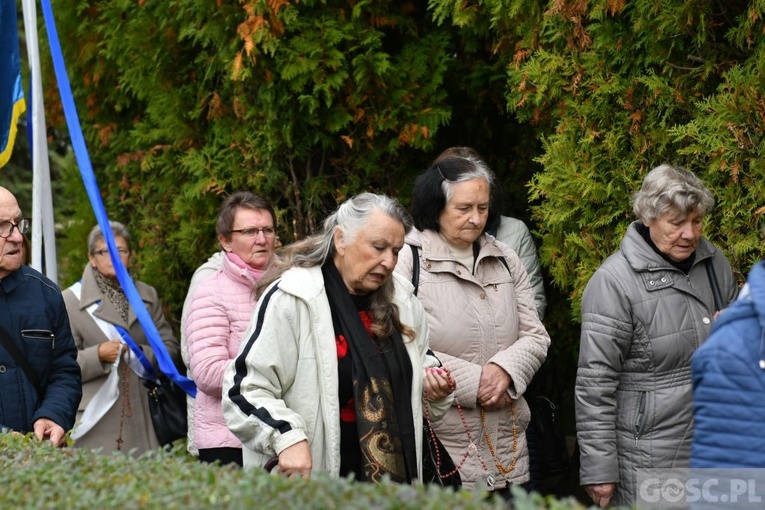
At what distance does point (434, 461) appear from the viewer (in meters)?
4.57

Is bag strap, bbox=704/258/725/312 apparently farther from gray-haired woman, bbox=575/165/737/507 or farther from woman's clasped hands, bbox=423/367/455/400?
woman's clasped hands, bbox=423/367/455/400

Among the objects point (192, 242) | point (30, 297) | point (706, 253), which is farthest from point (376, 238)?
point (192, 242)

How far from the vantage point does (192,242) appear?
7527 millimetres

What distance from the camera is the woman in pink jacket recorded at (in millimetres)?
5234

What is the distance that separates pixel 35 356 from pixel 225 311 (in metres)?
0.96

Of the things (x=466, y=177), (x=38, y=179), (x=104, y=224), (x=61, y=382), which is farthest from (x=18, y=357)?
(x=466, y=177)

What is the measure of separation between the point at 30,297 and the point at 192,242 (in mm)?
2627

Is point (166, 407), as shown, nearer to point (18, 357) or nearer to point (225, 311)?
point (225, 311)

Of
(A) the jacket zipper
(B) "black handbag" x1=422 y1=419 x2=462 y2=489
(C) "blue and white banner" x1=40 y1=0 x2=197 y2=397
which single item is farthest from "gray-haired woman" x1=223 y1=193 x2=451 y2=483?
(C) "blue and white banner" x1=40 y1=0 x2=197 y2=397

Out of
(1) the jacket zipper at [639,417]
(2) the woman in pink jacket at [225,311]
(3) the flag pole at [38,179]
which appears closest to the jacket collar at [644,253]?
(1) the jacket zipper at [639,417]

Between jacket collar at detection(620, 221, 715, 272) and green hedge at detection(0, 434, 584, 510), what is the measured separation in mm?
1678

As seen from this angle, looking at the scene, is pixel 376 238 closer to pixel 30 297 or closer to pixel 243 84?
pixel 30 297

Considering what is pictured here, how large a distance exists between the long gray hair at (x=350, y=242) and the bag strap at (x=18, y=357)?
131 centimetres

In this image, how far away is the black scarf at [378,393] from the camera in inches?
156
